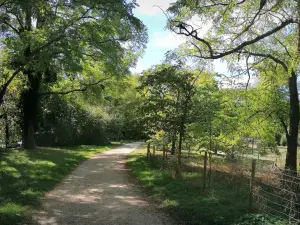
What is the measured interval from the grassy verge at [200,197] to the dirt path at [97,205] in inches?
19.6

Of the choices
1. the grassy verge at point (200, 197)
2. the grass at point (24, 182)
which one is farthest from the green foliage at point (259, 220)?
the grass at point (24, 182)

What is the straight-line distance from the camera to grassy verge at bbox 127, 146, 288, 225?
7.56 m

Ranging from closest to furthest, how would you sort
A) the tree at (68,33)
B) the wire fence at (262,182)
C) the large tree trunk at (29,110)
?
the wire fence at (262,182), the tree at (68,33), the large tree trunk at (29,110)

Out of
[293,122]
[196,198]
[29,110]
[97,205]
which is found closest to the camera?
[97,205]

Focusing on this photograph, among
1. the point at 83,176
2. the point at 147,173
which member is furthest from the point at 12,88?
the point at 147,173

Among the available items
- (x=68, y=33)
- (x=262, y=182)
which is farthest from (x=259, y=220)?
(x=68, y=33)

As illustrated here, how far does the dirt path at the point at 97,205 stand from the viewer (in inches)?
300

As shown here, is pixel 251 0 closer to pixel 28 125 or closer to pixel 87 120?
pixel 28 125

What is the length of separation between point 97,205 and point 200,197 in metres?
2.89

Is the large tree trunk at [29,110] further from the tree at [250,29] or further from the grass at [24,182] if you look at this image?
the tree at [250,29]

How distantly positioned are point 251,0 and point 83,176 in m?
9.54

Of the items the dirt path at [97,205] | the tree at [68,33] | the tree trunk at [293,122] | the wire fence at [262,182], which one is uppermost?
the tree at [68,33]

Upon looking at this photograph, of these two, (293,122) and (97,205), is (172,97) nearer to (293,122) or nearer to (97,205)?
(293,122)

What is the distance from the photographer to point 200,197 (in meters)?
9.41
